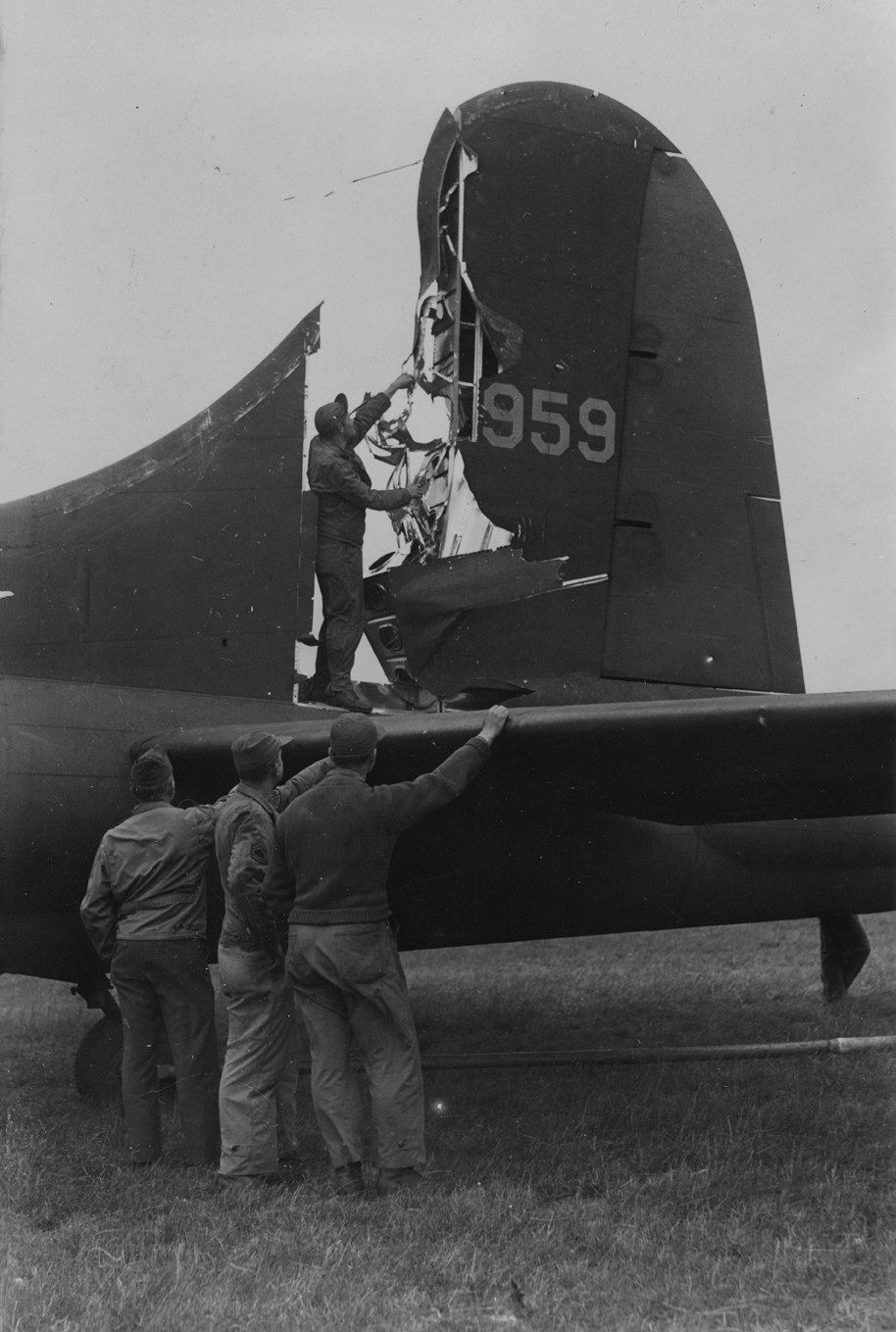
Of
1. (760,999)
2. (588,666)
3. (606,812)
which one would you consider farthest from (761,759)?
(760,999)

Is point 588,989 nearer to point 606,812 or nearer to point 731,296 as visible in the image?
point 606,812

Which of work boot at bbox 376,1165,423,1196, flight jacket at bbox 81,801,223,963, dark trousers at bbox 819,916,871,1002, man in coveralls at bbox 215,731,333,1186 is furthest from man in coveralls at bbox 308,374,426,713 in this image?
dark trousers at bbox 819,916,871,1002

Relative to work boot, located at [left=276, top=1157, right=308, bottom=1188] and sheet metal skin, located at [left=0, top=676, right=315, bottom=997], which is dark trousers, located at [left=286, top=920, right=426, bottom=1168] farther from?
sheet metal skin, located at [left=0, top=676, right=315, bottom=997]

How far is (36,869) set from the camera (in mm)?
5008

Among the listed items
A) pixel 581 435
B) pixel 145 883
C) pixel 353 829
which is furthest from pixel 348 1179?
pixel 581 435

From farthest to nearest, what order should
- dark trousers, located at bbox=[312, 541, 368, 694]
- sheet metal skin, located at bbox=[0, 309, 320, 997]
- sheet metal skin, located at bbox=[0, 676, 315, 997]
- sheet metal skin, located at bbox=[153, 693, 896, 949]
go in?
dark trousers, located at bbox=[312, 541, 368, 694]
sheet metal skin, located at bbox=[0, 309, 320, 997]
sheet metal skin, located at bbox=[0, 676, 315, 997]
sheet metal skin, located at bbox=[153, 693, 896, 949]

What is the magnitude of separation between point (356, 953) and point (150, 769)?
1121 millimetres

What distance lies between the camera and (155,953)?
4637 mm

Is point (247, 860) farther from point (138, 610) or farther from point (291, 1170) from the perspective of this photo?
point (138, 610)

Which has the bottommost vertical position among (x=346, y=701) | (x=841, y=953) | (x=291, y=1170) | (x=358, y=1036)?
(x=291, y=1170)

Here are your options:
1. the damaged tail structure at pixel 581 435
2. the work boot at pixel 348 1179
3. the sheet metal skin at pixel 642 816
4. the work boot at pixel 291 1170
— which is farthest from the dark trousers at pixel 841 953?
the work boot at pixel 348 1179

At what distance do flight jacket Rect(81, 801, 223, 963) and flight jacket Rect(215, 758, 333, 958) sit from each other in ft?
0.53

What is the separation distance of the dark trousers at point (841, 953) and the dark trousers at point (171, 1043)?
4584 mm

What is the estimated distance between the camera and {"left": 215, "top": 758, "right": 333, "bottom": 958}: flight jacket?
4.51 metres
